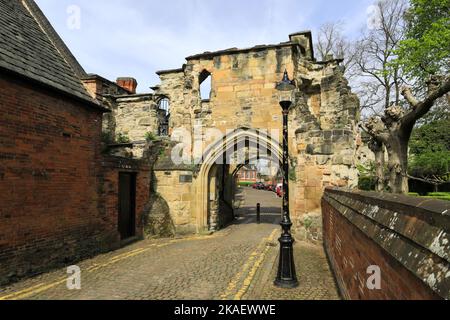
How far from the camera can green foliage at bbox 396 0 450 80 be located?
15470 mm

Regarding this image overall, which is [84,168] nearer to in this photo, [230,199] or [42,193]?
[42,193]

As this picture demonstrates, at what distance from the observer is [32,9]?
985 cm

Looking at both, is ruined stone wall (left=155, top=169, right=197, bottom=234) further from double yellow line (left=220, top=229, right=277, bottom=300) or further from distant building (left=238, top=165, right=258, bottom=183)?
distant building (left=238, top=165, right=258, bottom=183)

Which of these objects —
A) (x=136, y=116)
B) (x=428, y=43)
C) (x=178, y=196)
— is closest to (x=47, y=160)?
(x=178, y=196)

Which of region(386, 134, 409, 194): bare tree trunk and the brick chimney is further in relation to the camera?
the brick chimney

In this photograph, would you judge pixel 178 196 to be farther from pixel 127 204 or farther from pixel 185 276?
pixel 185 276

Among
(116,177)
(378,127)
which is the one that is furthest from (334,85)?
(116,177)

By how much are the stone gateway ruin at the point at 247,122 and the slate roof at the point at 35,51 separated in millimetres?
4699

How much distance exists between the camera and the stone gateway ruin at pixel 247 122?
10828mm

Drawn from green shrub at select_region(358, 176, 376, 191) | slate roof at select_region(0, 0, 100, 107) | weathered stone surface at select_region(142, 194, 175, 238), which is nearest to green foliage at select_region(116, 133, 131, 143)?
weathered stone surface at select_region(142, 194, 175, 238)

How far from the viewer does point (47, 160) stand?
7406 millimetres

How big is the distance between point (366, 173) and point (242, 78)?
12.2 metres

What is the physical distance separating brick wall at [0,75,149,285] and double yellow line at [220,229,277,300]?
446cm

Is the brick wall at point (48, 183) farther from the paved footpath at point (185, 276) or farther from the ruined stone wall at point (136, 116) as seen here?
the ruined stone wall at point (136, 116)
